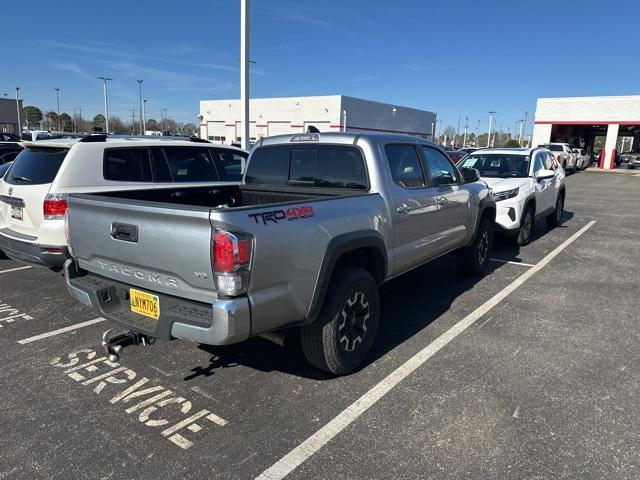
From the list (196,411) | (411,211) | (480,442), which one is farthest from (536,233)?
(196,411)

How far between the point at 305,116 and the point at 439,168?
47.0 meters

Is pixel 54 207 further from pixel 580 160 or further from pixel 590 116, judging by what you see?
pixel 590 116

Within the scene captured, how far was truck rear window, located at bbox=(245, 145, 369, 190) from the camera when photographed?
4.36 metres

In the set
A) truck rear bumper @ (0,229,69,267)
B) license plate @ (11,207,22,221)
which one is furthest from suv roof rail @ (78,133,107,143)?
truck rear bumper @ (0,229,69,267)

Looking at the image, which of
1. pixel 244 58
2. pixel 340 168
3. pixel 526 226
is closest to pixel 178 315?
pixel 340 168

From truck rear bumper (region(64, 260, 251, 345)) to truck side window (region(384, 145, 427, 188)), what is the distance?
2229 mm

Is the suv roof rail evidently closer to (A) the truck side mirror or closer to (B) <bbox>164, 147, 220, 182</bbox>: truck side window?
(B) <bbox>164, 147, 220, 182</bbox>: truck side window

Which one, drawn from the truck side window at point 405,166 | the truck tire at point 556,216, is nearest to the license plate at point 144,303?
the truck side window at point 405,166

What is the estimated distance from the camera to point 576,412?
3318 millimetres

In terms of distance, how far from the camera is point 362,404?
11.1 ft

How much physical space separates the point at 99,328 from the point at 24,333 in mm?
663

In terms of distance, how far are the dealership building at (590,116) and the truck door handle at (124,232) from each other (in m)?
39.2

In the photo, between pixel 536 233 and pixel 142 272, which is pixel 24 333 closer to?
pixel 142 272

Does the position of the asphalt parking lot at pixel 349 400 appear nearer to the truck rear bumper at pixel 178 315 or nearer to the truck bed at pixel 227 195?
the truck rear bumper at pixel 178 315
